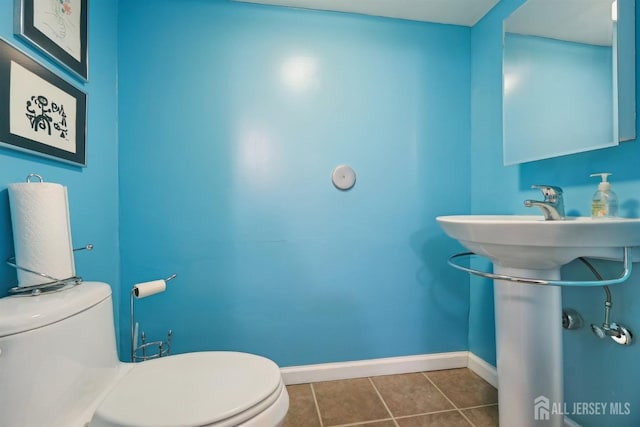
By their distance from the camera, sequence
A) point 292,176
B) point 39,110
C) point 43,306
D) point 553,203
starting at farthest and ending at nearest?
point 292,176, point 553,203, point 39,110, point 43,306

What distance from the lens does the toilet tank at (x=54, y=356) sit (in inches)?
22.1

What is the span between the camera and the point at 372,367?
58.3 inches

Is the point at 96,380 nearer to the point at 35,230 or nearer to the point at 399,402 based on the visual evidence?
the point at 35,230

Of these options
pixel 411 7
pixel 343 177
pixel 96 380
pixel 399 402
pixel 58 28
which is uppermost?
pixel 411 7

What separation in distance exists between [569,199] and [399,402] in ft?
3.74

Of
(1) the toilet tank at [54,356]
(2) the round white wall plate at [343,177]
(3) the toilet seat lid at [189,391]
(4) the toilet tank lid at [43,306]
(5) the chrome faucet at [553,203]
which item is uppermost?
(2) the round white wall plate at [343,177]

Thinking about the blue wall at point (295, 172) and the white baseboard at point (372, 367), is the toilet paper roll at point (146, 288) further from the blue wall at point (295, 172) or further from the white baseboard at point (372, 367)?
A: the white baseboard at point (372, 367)

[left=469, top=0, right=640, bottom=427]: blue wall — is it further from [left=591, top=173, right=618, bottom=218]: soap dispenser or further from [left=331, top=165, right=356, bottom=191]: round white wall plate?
[left=331, top=165, right=356, bottom=191]: round white wall plate

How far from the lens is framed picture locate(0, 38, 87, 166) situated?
75 centimetres

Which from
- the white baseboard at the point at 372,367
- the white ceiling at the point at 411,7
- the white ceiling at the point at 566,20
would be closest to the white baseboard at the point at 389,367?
the white baseboard at the point at 372,367

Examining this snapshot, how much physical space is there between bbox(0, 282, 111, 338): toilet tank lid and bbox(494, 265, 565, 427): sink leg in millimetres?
1283

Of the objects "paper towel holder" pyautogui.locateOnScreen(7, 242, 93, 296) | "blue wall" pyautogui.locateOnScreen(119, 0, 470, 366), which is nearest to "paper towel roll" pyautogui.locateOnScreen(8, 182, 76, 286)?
"paper towel holder" pyautogui.locateOnScreen(7, 242, 93, 296)

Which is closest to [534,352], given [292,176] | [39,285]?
[292,176]

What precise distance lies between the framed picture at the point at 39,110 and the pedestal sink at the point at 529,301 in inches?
53.1
